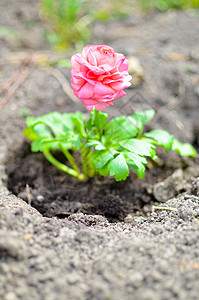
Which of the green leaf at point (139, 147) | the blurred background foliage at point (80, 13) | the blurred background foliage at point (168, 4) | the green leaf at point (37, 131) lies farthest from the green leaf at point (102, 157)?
the blurred background foliage at point (168, 4)

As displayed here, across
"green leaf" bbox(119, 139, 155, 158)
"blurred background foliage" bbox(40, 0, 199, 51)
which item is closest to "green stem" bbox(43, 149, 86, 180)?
"green leaf" bbox(119, 139, 155, 158)

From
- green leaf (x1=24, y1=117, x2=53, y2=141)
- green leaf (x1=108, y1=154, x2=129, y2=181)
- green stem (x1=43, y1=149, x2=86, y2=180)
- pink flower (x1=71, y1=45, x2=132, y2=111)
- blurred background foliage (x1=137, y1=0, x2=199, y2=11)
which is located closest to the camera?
pink flower (x1=71, y1=45, x2=132, y2=111)

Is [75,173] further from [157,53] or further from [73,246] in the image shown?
[157,53]

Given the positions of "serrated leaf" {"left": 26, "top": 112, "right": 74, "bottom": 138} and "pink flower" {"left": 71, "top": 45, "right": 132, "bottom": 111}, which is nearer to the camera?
"pink flower" {"left": 71, "top": 45, "right": 132, "bottom": 111}

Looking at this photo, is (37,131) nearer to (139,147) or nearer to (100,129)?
(100,129)

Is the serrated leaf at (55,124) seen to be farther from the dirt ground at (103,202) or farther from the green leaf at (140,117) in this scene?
the green leaf at (140,117)

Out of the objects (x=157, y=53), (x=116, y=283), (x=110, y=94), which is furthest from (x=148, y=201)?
(x=157, y=53)

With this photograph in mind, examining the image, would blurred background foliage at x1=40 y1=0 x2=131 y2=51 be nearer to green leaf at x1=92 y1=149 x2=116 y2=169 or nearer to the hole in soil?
the hole in soil

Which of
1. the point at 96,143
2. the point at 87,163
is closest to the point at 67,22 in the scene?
the point at 87,163
